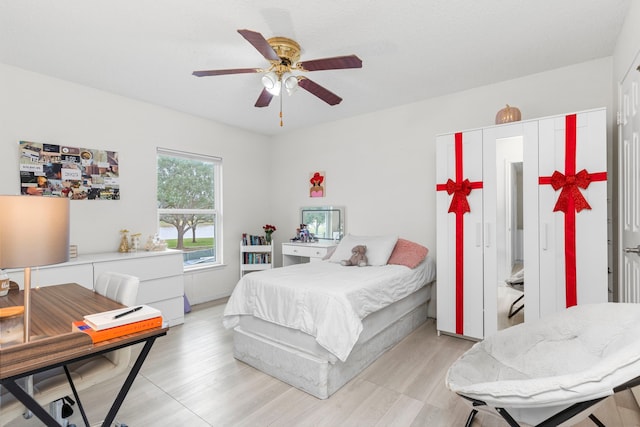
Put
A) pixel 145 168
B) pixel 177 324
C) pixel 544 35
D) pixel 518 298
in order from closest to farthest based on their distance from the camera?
pixel 544 35 < pixel 518 298 < pixel 177 324 < pixel 145 168

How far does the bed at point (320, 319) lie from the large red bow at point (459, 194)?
72cm

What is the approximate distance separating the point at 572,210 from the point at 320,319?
2.17 meters

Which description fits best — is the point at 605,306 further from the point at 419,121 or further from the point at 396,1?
the point at 419,121

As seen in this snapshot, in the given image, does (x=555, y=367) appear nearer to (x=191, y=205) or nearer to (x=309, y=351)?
(x=309, y=351)

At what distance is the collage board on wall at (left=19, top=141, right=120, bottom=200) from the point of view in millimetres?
2929

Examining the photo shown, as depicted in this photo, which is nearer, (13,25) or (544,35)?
(13,25)

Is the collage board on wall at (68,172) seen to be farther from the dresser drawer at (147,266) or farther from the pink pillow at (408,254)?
the pink pillow at (408,254)

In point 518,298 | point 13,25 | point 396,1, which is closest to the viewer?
point 396,1

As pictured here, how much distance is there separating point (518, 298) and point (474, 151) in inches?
54.2

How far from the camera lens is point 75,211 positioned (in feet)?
10.6

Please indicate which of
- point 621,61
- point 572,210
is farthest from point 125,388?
point 621,61

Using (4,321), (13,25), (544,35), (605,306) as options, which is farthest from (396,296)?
(13,25)

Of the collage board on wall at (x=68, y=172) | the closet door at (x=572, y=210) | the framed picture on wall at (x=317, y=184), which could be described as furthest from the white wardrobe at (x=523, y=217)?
the collage board on wall at (x=68, y=172)

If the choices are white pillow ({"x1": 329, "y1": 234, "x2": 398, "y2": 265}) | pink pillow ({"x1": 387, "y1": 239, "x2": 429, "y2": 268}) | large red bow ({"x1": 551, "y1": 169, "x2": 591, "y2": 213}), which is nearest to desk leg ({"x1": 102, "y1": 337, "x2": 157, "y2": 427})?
white pillow ({"x1": 329, "y1": 234, "x2": 398, "y2": 265})
